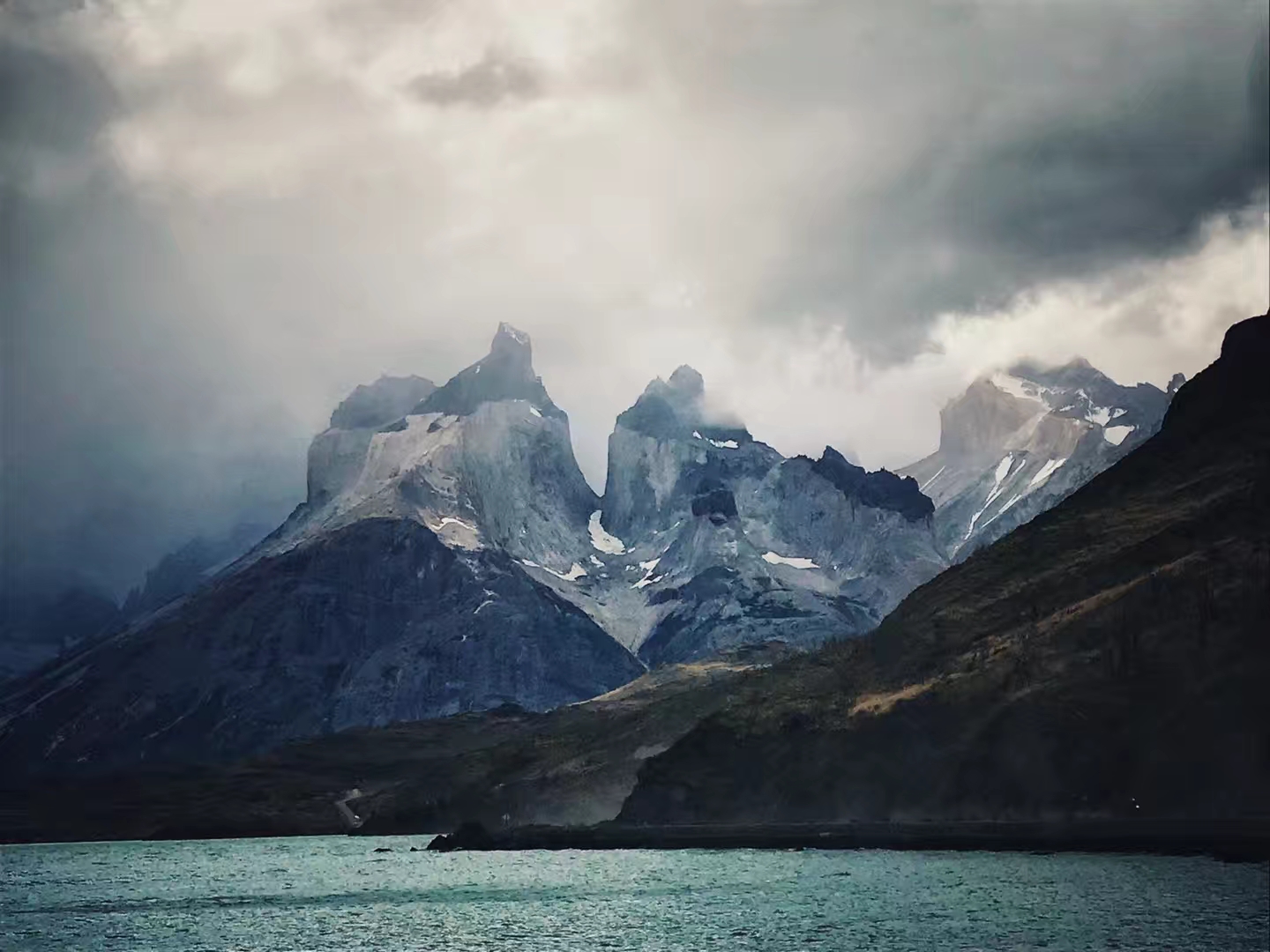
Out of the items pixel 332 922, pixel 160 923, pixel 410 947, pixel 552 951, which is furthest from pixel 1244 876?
pixel 160 923

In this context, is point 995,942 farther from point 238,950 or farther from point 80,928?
point 80,928

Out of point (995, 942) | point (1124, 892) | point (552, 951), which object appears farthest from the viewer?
point (1124, 892)

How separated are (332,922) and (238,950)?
96.8 ft

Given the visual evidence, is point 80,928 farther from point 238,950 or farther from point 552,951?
point 552,951

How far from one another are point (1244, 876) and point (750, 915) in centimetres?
6368

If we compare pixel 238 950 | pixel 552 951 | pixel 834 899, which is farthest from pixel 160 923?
pixel 834 899

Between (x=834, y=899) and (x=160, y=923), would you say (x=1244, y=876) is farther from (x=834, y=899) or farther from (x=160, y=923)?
(x=160, y=923)

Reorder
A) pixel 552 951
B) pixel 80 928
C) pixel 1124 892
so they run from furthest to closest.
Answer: pixel 80 928 → pixel 1124 892 → pixel 552 951

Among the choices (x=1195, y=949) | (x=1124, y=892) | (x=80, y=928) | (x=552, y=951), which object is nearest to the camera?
(x=1195, y=949)

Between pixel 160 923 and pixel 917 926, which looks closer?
pixel 917 926

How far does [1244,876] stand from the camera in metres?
190

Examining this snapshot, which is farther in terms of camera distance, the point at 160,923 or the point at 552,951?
the point at 160,923

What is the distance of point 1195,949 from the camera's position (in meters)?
136

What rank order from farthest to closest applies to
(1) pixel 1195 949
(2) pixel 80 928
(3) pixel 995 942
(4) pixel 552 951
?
(2) pixel 80 928
(4) pixel 552 951
(3) pixel 995 942
(1) pixel 1195 949
